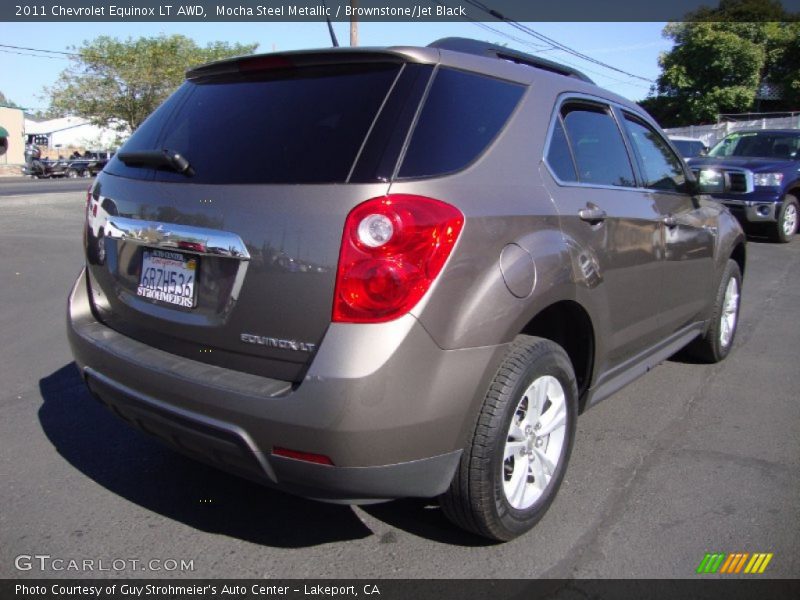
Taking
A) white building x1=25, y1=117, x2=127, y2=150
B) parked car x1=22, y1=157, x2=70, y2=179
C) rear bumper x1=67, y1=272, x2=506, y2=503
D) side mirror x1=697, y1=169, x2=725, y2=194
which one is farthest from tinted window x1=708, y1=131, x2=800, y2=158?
white building x1=25, y1=117, x2=127, y2=150

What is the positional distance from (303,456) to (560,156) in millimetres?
1691

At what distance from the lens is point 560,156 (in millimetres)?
2994

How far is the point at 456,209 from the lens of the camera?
2.30 metres

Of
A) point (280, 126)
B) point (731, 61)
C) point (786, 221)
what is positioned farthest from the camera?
point (731, 61)

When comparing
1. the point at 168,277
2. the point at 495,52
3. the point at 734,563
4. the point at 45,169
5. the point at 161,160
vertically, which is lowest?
the point at 45,169

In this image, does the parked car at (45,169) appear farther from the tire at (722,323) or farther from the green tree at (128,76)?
the tire at (722,323)

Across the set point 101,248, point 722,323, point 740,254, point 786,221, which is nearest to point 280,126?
point 101,248

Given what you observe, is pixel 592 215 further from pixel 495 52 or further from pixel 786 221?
pixel 786 221

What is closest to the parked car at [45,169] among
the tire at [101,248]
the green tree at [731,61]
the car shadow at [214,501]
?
the green tree at [731,61]

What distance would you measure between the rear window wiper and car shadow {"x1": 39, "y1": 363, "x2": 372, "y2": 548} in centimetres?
133

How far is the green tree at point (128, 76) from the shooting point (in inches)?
1499

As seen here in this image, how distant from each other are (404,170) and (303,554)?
4.87 feet

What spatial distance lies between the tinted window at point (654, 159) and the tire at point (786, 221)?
817 cm

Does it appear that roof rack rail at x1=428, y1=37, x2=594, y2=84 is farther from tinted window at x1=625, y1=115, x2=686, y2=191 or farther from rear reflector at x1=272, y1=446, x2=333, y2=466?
rear reflector at x1=272, y1=446, x2=333, y2=466
